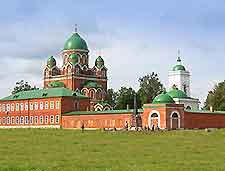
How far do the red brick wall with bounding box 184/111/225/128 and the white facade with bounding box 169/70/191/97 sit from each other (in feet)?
70.4

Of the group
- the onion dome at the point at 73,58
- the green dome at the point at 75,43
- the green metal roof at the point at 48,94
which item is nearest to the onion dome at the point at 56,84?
the green metal roof at the point at 48,94

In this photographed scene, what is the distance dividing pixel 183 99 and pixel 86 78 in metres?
17.5

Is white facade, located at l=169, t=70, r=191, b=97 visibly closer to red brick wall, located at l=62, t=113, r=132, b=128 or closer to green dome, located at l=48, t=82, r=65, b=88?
green dome, located at l=48, t=82, r=65, b=88

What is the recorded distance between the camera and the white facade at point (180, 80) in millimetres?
93500

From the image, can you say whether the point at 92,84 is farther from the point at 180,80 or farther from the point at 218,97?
the point at 218,97

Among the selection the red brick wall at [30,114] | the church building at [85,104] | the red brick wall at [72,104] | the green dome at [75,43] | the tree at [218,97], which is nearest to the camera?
the church building at [85,104]

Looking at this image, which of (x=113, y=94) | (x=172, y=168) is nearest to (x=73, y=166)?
(x=172, y=168)

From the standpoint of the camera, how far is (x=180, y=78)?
3679 inches

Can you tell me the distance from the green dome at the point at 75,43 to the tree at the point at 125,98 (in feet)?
40.3

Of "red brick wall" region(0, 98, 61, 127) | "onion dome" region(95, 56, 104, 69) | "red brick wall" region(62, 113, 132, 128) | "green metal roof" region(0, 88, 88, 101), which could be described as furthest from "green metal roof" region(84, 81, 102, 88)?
"red brick wall" region(62, 113, 132, 128)

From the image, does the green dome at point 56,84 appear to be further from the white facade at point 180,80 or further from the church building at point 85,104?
→ the white facade at point 180,80

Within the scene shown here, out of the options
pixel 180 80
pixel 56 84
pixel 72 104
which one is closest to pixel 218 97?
pixel 180 80

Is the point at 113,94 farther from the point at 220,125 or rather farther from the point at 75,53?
the point at 220,125

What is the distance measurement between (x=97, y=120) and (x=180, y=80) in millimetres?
26040
